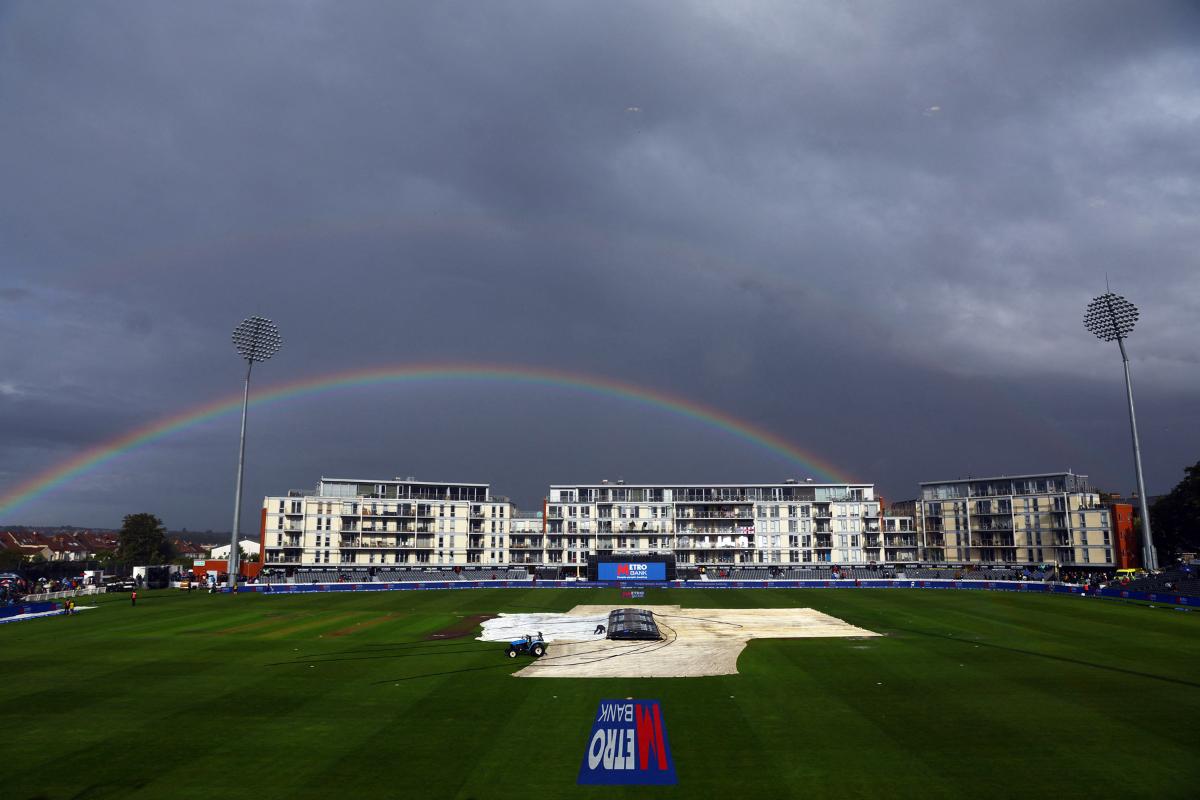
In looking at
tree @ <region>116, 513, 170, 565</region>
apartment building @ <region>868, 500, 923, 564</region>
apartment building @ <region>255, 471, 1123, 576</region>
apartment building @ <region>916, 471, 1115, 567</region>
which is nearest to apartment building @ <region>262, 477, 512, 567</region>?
apartment building @ <region>255, 471, 1123, 576</region>

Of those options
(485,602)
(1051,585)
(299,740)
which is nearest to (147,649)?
(299,740)

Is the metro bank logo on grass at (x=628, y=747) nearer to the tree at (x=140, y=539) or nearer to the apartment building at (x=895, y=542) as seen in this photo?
the apartment building at (x=895, y=542)

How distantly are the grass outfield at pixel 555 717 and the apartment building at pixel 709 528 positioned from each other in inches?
3789

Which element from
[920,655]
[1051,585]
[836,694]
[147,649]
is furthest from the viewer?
[1051,585]

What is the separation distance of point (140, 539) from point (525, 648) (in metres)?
167

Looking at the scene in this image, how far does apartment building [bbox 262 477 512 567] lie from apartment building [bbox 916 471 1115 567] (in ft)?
316

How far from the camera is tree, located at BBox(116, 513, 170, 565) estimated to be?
17162 cm

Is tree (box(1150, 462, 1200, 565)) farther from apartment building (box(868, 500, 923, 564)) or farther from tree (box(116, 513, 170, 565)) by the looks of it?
tree (box(116, 513, 170, 565))

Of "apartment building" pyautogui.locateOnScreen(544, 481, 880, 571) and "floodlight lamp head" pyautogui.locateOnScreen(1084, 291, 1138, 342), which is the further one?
"apartment building" pyautogui.locateOnScreen(544, 481, 880, 571)

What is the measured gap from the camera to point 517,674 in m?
37.8

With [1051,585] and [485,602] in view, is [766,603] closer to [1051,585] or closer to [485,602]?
[485,602]

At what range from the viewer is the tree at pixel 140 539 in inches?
6757

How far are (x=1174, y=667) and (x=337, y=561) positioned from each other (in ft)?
450

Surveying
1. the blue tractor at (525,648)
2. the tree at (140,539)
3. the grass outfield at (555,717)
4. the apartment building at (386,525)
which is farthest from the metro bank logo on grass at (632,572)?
the tree at (140,539)
